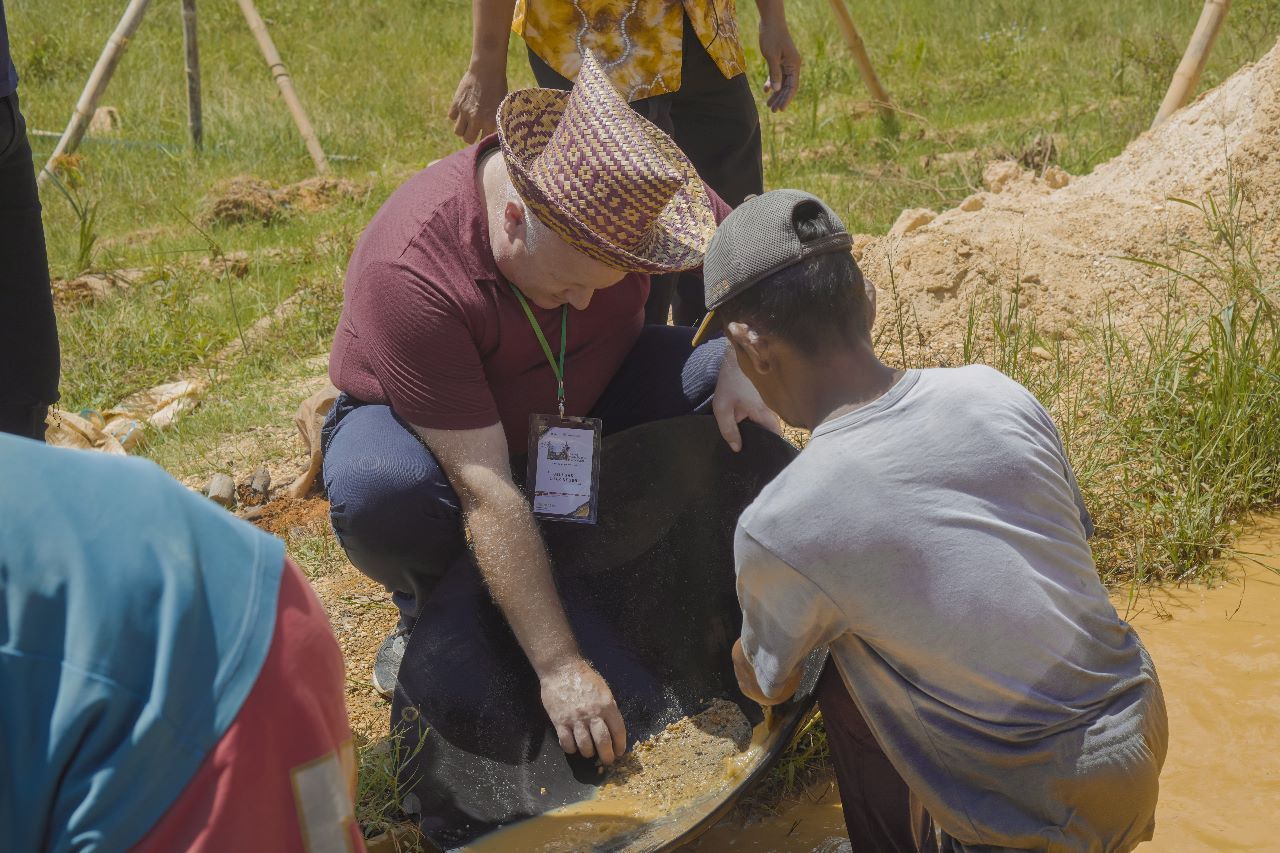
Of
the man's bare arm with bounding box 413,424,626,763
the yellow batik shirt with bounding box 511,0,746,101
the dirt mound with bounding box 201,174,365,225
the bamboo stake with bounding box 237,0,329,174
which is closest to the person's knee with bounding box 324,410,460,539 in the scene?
the man's bare arm with bounding box 413,424,626,763

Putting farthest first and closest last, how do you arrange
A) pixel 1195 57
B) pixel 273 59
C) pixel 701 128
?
pixel 273 59 < pixel 1195 57 < pixel 701 128

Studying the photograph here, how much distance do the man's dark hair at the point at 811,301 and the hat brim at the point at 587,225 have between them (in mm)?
473

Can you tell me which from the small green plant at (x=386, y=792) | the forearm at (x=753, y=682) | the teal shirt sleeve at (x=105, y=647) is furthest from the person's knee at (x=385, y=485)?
the teal shirt sleeve at (x=105, y=647)

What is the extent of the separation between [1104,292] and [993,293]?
1.14ft

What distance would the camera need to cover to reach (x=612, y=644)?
2.66 meters

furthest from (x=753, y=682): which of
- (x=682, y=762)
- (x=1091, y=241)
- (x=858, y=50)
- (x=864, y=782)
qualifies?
(x=858, y=50)

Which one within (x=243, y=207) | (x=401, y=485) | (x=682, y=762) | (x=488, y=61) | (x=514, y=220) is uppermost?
(x=488, y=61)

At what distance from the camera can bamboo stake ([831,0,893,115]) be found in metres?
6.65

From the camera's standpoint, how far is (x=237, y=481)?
3.99m

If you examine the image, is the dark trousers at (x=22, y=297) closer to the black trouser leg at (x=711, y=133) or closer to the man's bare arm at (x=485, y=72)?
the man's bare arm at (x=485, y=72)

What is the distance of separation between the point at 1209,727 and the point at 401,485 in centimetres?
173

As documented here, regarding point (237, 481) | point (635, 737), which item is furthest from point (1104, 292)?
point (237, 481)

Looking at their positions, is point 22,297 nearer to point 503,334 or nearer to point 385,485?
point 385,485

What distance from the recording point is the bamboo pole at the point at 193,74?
7.21m
